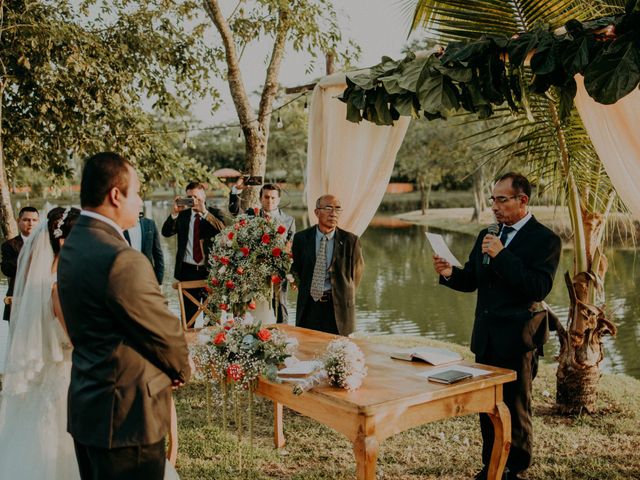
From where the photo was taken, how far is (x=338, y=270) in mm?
5633

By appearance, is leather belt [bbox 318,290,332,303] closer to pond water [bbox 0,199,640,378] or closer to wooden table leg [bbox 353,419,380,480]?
wooden table leg [bbox 353,419,380,480]

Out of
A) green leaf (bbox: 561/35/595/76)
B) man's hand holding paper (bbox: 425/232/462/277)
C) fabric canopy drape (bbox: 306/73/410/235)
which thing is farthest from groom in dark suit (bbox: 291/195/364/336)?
green leaf (bbox: 561/35/595/76)

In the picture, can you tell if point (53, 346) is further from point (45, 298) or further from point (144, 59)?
point (144, 59)

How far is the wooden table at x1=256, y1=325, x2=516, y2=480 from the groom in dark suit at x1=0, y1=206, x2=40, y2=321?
A: 376cm

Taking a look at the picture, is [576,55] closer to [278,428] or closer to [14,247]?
[278,428]

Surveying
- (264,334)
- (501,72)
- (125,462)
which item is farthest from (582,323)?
(125,462)

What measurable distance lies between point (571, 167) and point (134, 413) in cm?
416

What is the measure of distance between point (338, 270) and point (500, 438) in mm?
2317

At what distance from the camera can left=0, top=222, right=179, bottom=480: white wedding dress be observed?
3.86 meters

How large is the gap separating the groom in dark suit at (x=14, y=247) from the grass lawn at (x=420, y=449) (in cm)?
226

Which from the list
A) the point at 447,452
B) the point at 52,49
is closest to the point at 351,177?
the point at 447,452

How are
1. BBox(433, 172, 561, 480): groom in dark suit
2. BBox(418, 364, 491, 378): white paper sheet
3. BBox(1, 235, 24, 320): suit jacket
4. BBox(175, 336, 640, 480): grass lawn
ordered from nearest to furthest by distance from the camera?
BBox(418, 364, 491, 378): white paper sheet → BBox(433, 172, 561, 480): groom in dark suit → BBox(175, 336, 640, 480): grass lawn → BBox(1, 235, 24, 320): suit jacket

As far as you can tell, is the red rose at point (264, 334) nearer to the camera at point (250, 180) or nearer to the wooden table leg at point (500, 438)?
the wooden table leg at point (500, 438)

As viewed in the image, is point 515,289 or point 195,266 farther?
point 195,266
